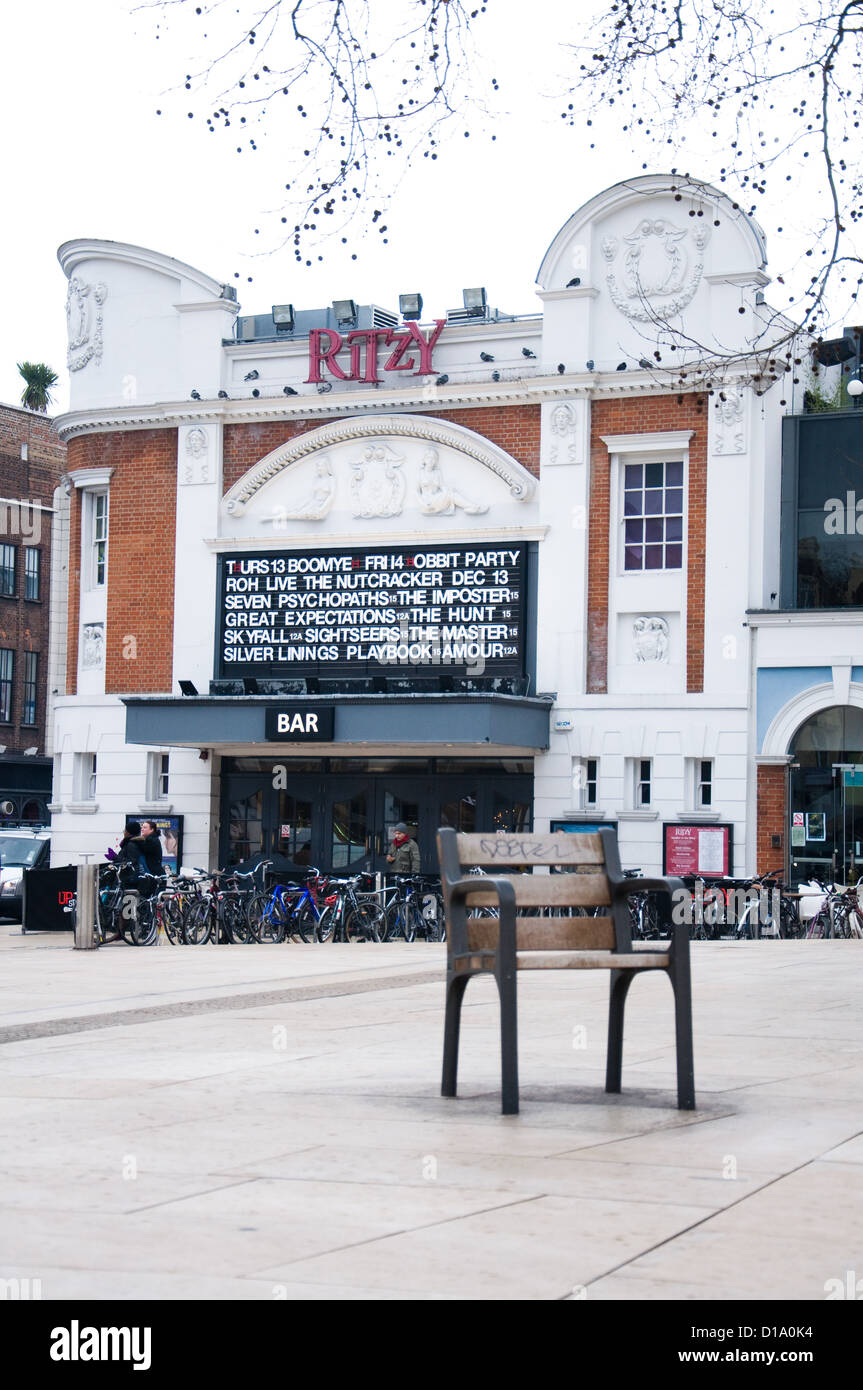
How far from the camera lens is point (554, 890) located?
768 cm

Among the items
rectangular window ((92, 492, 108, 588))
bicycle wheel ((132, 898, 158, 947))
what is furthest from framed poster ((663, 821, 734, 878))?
rectangular window ((92, 492, 108, 588))

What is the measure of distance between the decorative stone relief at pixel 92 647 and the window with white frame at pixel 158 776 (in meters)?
2.09

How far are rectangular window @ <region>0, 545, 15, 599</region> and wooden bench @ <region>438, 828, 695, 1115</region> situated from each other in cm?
5773

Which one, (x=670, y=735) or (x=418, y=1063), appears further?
(x=670, y=735)

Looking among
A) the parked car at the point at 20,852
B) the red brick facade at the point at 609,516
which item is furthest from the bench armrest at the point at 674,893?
the parked car at the point at 20,852

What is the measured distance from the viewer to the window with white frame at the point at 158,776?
32.5 m

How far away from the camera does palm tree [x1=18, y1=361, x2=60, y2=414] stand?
72625mm

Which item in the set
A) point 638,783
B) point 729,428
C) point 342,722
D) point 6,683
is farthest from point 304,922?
point 6,683

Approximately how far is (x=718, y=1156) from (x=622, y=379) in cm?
2409

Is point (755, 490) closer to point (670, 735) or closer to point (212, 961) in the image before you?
point (670, 735)

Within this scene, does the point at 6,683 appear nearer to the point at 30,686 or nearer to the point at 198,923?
the point at 30,686

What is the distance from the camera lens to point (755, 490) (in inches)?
1110
